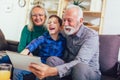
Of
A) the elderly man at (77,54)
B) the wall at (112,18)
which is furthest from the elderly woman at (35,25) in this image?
the wall at (112,18)

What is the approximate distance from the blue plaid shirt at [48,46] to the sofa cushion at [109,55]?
395mm

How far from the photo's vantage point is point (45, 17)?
255 cm

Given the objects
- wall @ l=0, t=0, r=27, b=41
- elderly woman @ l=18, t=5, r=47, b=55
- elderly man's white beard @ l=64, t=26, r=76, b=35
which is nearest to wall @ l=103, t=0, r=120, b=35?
elderly woman @ l=18, t=5, r=47, b=55

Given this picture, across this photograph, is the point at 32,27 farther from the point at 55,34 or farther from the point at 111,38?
the point at 111,38

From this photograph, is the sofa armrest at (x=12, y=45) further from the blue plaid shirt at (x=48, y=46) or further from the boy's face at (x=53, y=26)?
the boy's face at (x=53, y=26)

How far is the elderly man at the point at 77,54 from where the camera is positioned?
171cm

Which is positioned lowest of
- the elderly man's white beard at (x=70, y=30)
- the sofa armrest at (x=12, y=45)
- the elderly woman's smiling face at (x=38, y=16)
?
the sofa armrest at (x=12, y=45)

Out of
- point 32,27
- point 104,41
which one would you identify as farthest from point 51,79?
point 32,27

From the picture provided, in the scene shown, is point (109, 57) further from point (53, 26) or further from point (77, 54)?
point (53, 26)

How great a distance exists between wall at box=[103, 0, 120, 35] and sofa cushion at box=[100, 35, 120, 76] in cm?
102

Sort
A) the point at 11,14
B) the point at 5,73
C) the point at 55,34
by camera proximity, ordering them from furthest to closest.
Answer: the point at 11,14, the point at 55,34, the point at 5,73

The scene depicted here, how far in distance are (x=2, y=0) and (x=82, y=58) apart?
3.25 m

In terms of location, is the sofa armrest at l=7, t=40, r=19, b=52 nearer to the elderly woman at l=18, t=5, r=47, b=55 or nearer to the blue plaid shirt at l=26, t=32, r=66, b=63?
the elderly woman at l=18, t=5, r=47, b=55

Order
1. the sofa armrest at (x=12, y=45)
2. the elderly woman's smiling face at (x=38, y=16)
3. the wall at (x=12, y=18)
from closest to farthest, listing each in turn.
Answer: the elderly woman's smiling face at (x=38, y=16), the sofa armrest at (x=12, y=45), the wall at (x=12, y=18)
